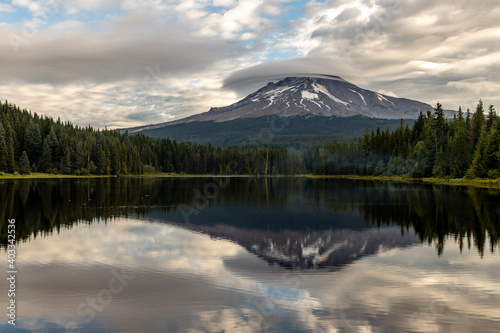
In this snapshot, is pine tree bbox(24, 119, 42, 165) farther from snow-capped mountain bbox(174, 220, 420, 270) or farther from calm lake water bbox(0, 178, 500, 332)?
snow-capped mountain bbox(174, 220, 420, 270)

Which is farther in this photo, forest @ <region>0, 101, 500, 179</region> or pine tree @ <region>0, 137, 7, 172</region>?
pine tree @ <region>0, 137, 7, 172</region>

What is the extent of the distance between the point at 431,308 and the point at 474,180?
90346 millimetres

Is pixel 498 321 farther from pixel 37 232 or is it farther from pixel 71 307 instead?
pixel 37 232

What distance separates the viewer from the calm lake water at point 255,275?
13.0 meters

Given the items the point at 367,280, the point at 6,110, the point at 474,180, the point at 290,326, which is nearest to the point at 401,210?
the point at 367,280

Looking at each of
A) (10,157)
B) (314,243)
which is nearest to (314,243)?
(314,243)

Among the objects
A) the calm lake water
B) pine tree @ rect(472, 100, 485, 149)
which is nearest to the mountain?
the calm lake water

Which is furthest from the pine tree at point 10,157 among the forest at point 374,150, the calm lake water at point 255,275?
the calm lake water at point 255,275

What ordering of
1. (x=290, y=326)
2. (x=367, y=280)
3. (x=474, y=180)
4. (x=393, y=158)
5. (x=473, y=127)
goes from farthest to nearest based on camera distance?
(x=393, y=158) → (x=473, y=127) → (x=474, y=180) → (x=367, y=280) → (x=290, y=326)

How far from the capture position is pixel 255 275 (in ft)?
61.4

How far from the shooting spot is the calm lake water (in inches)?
512

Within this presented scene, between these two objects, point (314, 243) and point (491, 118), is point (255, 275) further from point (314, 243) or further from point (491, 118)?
point (491, 118)

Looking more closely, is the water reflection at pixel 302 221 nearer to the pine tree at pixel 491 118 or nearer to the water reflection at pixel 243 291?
the water reflection at pixel 243 291

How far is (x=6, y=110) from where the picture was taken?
19238 cm
